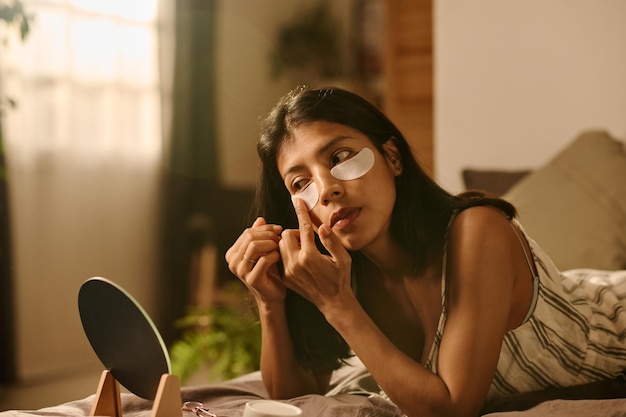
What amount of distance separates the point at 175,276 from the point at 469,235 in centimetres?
289

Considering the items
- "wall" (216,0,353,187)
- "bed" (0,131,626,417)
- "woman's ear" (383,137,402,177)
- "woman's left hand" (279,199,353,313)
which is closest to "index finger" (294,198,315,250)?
"woman's left hand" (279,199,353,313)

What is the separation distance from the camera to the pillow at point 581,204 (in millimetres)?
1919

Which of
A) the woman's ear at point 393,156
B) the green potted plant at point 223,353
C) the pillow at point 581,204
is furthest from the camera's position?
the green potted plant at point 223,353

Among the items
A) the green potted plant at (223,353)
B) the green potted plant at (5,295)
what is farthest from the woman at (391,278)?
the green potted plant at (5,295)

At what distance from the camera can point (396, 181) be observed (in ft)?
3.94

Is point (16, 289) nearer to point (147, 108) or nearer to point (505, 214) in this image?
point (147, 108)

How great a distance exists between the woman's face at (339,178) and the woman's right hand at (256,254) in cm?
8

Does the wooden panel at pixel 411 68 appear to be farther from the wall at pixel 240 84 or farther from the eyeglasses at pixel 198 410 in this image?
the eyeglasses at pixel 198 410

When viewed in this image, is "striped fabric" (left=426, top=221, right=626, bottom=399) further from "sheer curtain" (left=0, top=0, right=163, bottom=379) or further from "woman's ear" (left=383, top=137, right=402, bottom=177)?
"sheer curtain" (left=0, top=0, right=163, bottom=379)

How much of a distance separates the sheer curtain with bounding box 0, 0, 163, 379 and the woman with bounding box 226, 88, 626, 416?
217 cm

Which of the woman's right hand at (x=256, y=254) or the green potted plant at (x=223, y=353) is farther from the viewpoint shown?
the green potted plant at (x=223, y=353)

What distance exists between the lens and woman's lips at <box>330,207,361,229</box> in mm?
1100

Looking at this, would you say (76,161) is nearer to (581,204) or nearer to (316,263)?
(581,204)

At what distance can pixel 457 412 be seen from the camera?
1042mm
